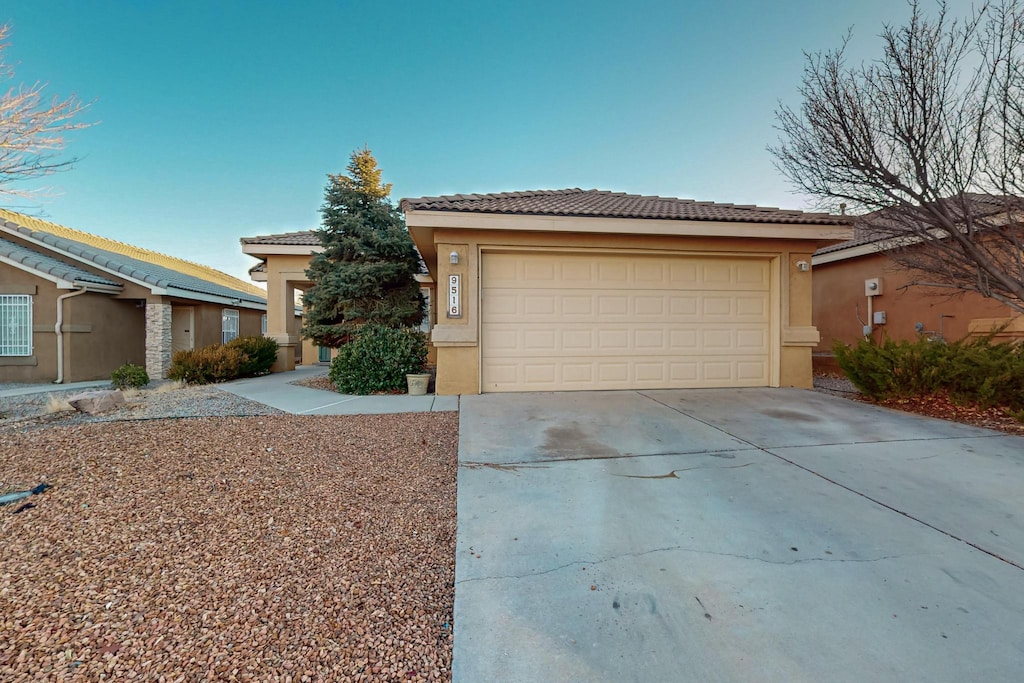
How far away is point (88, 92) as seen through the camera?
655 cm

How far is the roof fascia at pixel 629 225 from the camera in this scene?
6676mm

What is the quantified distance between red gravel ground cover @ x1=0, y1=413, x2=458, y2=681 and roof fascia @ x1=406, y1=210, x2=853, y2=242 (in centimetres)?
397

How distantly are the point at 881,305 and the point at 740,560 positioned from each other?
1095 cm

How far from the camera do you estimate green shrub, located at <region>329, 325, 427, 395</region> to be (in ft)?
24.9

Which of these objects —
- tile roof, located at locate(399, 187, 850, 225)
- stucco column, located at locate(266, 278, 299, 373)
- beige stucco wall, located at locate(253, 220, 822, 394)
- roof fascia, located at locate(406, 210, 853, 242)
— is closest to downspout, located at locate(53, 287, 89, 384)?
stucco column, located at locate(266, 278, 299, 373)

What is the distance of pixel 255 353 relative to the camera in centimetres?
1052

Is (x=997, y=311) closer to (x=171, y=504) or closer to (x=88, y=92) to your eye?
(x=171, y=504)

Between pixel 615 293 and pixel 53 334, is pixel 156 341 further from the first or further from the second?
pixel 615 293

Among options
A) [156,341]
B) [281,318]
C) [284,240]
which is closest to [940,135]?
[284,240]

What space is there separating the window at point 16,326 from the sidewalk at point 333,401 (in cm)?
616

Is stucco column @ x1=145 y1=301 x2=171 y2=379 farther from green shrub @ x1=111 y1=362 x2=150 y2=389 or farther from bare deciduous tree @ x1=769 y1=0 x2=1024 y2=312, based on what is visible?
bare deciduous tree @ x1=769 y1=0 x2=1024 y2=312

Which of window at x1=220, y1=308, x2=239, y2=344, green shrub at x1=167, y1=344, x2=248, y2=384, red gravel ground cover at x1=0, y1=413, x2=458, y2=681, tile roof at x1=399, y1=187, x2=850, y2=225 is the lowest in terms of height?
red gravel ground cover at x1=0, y1=413, x2=458, y2=681

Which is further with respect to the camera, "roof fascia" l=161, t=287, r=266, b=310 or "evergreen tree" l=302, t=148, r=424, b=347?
"roof fascia" l=161, t=287, r=266, b=310

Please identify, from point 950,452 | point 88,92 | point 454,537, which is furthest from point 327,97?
point 950,452
